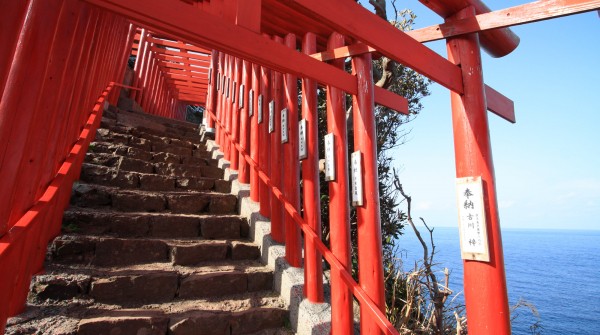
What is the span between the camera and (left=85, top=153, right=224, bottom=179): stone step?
4.25 metres

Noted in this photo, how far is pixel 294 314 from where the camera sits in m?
2.92

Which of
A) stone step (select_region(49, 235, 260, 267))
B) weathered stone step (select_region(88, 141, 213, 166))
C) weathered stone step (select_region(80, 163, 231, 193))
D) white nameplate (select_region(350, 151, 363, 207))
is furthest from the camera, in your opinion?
weathered stone step (select_region(88, 141, 213, 166))

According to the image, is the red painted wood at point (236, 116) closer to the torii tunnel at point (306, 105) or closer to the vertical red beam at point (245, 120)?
the vertical red beam at point (245, 120)

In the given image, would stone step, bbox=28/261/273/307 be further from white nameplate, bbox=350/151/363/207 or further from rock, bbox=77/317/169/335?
white nameplate, bbox=350/151/363/207

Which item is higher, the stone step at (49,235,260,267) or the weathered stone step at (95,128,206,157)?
the weathered stone step at (95,128,206,157)

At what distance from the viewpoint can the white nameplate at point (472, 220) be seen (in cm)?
192

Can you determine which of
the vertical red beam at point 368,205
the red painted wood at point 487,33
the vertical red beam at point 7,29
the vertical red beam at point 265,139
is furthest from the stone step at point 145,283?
the red painted wood at point 487,33

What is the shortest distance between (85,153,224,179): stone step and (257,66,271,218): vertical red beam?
1.24 m

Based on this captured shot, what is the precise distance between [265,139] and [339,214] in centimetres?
189

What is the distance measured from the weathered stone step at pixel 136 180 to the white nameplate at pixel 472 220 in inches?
142

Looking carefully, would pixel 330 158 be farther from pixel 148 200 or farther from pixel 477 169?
pixel 148 200

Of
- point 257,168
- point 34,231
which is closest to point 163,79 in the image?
point 257,168

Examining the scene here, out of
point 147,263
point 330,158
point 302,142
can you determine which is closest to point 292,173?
point 302,142

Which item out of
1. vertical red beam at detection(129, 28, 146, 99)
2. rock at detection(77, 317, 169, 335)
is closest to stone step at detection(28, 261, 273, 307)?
rock at detection(77, 317, 169, 335)
